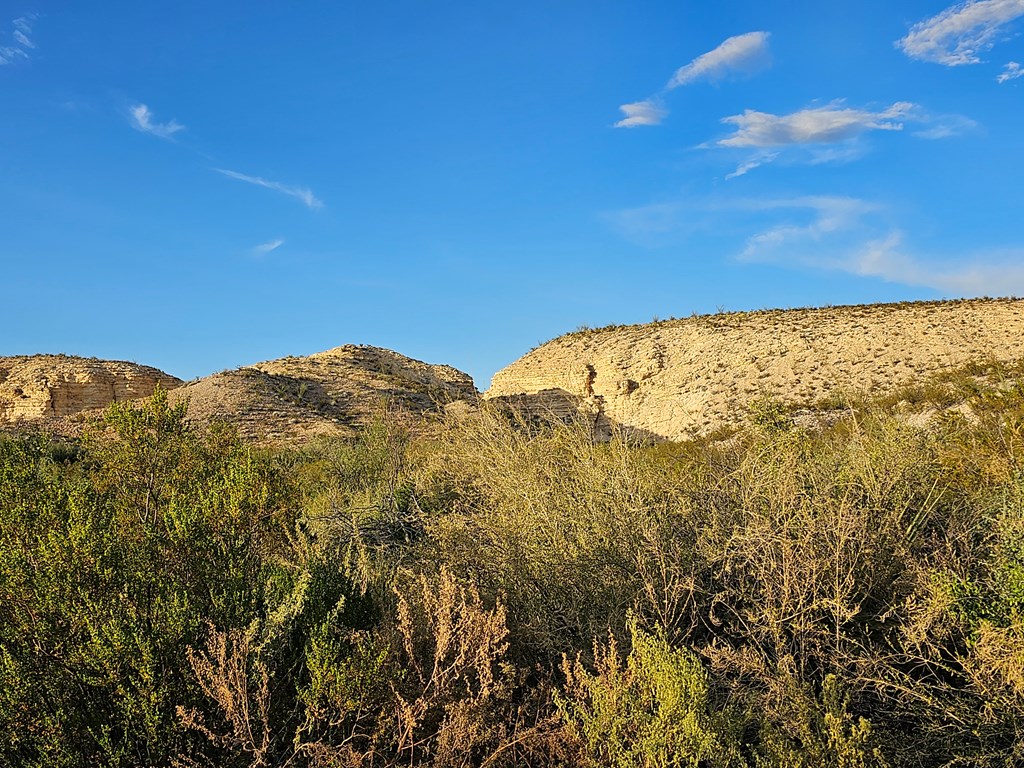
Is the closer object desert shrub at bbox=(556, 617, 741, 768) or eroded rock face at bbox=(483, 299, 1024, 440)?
desert shrub at bbox=(556, 617, 741, 768)

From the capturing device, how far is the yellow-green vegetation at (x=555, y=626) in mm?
3590

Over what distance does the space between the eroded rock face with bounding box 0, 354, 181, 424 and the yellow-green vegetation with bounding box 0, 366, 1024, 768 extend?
126ft

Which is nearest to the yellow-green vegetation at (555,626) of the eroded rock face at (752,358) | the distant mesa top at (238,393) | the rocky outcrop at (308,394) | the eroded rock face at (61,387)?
the eroded rock face at (752,358)

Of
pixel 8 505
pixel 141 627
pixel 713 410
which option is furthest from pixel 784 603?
pixel 713 410

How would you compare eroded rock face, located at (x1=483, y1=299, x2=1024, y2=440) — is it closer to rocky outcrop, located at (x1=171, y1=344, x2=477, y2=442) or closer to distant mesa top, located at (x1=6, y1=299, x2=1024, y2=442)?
distant mesa top, located at (x1=6, y1=299, x2=1024, y2=442)

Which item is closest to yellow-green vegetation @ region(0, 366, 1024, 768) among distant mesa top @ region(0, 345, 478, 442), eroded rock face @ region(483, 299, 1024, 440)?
eroded rock face @ region(483, 299, 1024, 440)

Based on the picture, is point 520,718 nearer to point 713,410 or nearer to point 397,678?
point 397,678

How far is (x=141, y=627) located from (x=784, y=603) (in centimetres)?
347

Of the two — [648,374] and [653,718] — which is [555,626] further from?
[648,374]

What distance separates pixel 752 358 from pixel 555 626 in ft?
98.4

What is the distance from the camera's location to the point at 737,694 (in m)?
3.98

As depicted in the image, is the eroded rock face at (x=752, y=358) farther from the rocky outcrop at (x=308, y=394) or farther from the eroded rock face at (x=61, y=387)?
the eroded rock face at (x=61, y=387)

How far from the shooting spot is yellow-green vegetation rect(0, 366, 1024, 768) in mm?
3590

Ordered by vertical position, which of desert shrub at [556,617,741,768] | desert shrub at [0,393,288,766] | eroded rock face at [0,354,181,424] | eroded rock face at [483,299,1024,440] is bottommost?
desert shrub at [556,617,741,768]
